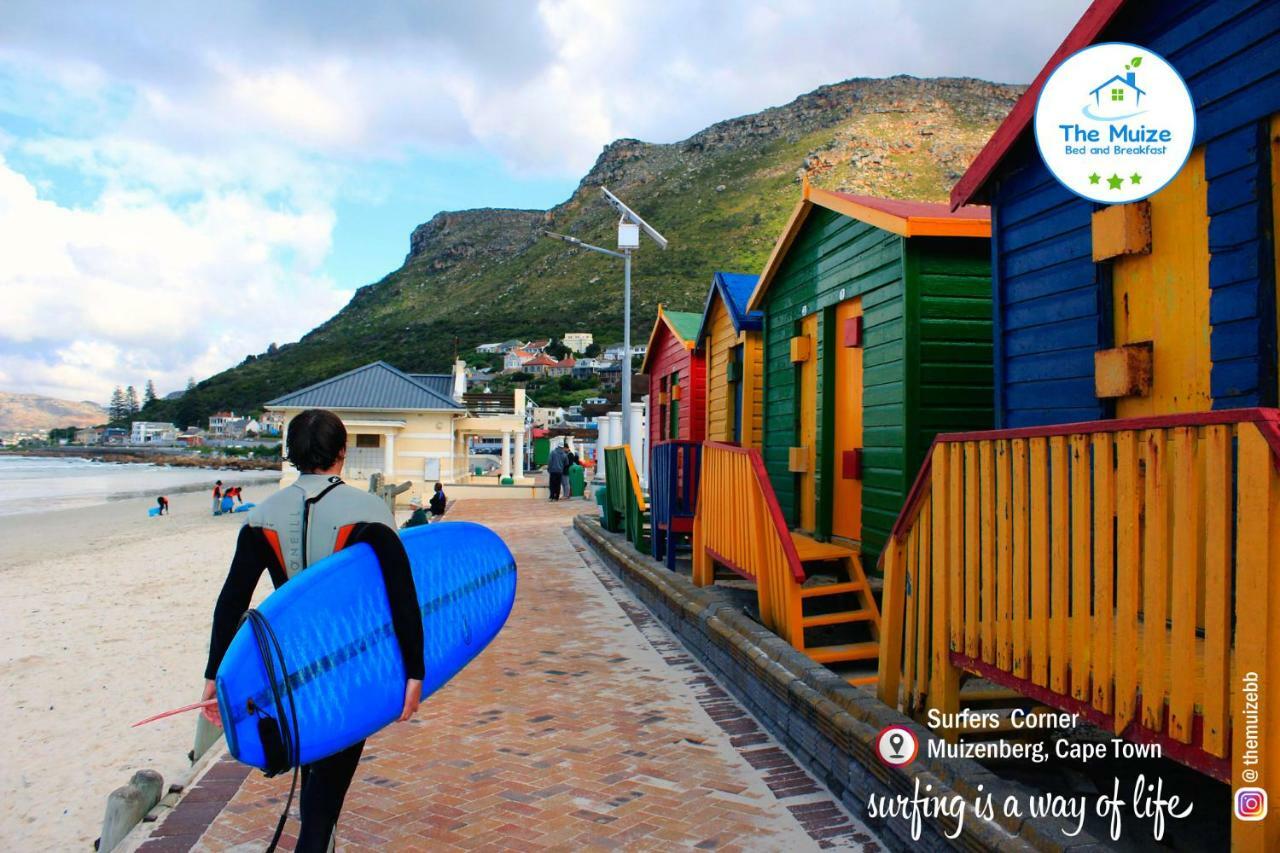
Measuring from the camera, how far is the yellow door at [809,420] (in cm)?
869

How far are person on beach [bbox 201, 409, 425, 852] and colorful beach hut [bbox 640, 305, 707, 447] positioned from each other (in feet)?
37.9

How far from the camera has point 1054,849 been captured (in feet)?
8.60

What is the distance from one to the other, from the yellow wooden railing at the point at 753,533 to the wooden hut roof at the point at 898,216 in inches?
86.3

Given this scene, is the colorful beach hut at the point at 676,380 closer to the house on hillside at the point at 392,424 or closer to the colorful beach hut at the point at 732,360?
the colorful beach hut at the point at 732,360

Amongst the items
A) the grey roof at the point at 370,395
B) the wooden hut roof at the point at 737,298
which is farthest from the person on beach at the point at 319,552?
the grey roof at the point at 370,395

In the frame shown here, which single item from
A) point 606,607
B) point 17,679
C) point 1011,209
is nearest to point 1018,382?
point 1011,209

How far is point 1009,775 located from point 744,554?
286 cm

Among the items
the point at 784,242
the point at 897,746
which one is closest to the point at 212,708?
the point at 897,746

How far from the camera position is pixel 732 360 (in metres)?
Result: 12.3

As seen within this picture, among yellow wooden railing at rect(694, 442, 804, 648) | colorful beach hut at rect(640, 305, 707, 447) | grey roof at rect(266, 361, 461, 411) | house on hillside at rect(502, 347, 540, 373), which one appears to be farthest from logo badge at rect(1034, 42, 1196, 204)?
house on hillside at rect(502, 347, 540, 373)

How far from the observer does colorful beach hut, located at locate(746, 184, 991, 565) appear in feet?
22.2

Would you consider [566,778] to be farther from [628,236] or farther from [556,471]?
[556,471]

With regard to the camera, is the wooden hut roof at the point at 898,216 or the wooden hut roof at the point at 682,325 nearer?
the wooden hut roof at the point at 898,216

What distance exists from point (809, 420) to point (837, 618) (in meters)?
3.41
